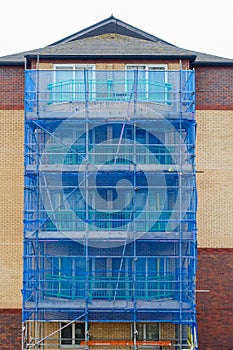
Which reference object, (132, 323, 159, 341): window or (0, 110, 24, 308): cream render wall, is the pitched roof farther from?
(132, 323, 159, 341): window

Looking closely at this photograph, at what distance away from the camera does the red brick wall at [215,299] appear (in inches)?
577

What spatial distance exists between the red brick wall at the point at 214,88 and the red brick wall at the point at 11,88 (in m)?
4.99

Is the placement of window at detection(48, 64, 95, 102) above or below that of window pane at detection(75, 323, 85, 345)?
above

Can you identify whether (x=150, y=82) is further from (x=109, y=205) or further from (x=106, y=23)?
(x=106, y=23)

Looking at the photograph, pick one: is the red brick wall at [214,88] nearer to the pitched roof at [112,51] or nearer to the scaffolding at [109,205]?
the pitched roof at [112,51]

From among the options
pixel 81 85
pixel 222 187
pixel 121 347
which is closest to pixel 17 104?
pixel 81 85

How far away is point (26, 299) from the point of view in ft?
45.1

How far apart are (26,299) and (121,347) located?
9.06ft

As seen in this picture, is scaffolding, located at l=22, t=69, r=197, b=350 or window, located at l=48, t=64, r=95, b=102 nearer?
scaffolding, located at l=22, t=69, r=197, b=350

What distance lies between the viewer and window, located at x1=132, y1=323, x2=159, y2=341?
46.8 feet

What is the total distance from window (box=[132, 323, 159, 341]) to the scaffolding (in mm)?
95

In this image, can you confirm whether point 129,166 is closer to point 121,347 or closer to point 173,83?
point 173,83

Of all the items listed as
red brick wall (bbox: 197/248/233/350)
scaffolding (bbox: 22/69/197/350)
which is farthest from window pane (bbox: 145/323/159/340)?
red brick wall (bbox: 197/248/233/350)

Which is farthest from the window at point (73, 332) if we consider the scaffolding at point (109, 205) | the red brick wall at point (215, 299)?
the red brick wall at point (215, 299)
